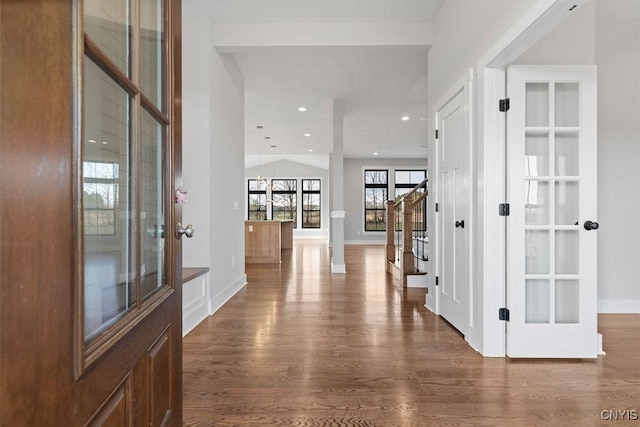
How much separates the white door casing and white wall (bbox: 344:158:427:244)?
8.13 metres

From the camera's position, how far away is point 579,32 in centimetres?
232

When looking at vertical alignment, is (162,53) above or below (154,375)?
above

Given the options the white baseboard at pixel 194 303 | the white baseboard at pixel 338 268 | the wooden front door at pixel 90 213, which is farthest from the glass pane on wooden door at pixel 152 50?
the white baseboard at pixel 338 268

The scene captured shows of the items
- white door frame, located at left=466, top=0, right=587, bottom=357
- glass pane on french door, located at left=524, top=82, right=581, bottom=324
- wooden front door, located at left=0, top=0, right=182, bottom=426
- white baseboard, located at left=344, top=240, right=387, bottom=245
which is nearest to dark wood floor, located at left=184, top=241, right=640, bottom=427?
white door frame, located at left=466, top=0, right=587, bottom=357

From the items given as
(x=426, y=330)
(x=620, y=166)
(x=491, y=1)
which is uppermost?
(x=491, y=1)

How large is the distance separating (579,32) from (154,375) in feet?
10.9

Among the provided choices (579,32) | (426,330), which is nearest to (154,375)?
(426,330)

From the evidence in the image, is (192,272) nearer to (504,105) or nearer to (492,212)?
(492,212)

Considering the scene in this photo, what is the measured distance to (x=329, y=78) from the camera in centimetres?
475

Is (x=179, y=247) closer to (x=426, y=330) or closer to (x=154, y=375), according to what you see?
(x=154, y=375)

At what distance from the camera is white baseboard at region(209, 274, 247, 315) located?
3.31m

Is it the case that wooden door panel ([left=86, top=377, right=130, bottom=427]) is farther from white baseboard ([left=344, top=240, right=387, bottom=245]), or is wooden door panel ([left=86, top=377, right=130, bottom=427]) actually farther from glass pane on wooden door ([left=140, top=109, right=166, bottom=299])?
white baseboard ([left=344, top=240, right=387, bottom=245])

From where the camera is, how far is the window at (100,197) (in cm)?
72

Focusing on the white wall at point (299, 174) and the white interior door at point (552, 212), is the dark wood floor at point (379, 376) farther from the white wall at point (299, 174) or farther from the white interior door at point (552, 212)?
the white wall at point (299, 174)
